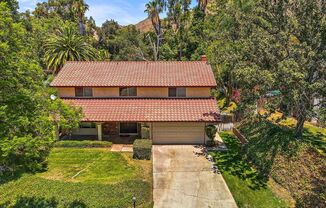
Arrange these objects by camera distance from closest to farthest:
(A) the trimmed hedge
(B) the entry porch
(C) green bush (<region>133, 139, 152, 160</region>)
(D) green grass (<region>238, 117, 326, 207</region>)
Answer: (D) green grass (<region>238, 117, 326, 207</region>) → (C) green bush (<region>133, 139, 152, 160</region>) → (A) the trimmed hedge → (B) the entry porch

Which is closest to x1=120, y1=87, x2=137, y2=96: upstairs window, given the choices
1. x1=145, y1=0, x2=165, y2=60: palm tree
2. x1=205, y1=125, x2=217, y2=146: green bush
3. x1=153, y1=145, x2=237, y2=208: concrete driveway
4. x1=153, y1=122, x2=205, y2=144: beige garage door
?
x1=153, y1=122, x2=205, y2=144: beige garage door

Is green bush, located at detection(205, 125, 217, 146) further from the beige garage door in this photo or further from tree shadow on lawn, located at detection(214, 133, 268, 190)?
tree shadow on lawn, located at detection(214, 133, 268, 190)

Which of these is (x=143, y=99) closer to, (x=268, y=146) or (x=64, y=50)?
(x=268, y=146)

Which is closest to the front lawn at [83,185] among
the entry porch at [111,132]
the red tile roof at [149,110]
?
the red tile roof at [149,110]

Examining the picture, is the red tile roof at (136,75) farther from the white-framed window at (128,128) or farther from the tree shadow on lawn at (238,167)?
the tree shadow on lawn at (238,167)

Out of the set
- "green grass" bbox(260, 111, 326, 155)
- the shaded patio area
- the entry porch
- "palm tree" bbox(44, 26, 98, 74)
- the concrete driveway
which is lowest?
the concrete driveway

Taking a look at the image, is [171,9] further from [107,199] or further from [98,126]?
[107,199]

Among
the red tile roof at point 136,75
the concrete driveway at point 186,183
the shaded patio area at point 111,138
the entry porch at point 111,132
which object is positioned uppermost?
the red tile roof at point 136,75
